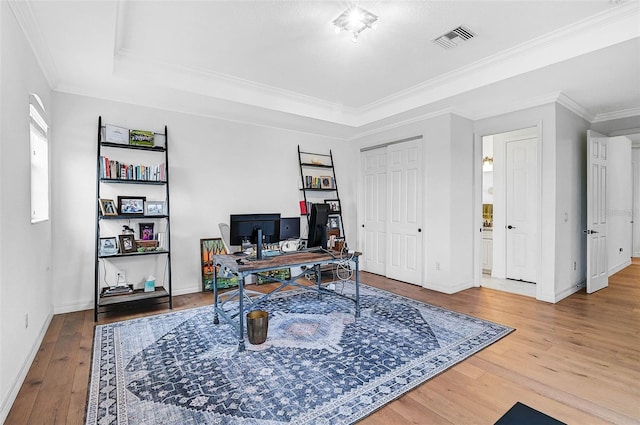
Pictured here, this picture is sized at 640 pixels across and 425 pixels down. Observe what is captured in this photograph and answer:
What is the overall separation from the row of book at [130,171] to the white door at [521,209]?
5277 millimetres

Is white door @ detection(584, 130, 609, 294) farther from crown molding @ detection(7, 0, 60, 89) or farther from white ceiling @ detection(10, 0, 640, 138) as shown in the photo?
crown molding @ detection(7, 0, 60, 89)

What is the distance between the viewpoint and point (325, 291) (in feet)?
13.3

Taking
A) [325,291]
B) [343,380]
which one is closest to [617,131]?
[325,291]

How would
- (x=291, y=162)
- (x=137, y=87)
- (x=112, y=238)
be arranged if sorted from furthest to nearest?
(x=291, y=162) → (x=112, y=238) → (x=137, y=87)

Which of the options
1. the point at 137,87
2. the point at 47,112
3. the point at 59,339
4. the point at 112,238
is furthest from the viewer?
the point at 112,238

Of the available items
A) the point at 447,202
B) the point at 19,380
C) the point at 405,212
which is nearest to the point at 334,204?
the point at 405,212

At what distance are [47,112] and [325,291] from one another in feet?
12.0

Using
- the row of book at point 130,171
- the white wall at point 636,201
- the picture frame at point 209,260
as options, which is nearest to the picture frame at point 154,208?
the row of book at point 130,171

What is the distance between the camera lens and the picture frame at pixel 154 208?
13.3 feet

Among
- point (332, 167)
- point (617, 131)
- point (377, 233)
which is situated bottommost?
point (377, 233)

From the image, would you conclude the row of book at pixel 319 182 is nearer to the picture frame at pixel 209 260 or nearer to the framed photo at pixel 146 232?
the picture frame at pixel 209 260

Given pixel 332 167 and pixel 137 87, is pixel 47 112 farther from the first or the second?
pixel 332 167

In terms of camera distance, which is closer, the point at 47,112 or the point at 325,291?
the point at 47,112

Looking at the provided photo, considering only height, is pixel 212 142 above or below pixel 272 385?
above
